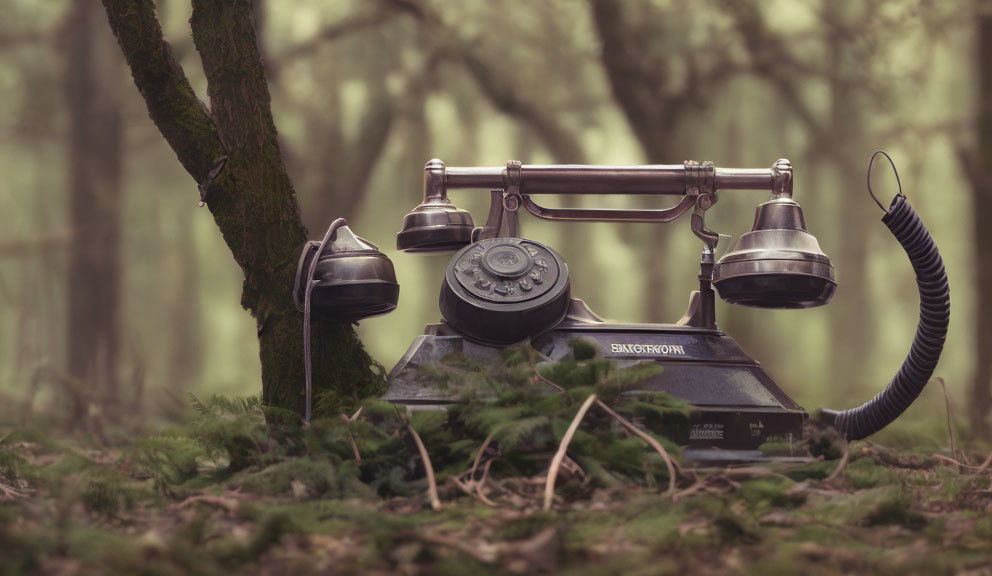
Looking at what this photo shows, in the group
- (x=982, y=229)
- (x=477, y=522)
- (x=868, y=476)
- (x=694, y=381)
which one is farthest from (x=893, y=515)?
(x=982, y=229)

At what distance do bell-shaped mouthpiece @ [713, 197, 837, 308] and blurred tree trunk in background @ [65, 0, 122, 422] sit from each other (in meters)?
3.79

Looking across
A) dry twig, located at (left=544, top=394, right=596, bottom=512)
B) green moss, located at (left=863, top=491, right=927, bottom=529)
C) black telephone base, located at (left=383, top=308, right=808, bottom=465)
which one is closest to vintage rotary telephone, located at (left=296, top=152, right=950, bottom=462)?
black telephone base, located at (left=383, top=308, right=808, bottom=465)

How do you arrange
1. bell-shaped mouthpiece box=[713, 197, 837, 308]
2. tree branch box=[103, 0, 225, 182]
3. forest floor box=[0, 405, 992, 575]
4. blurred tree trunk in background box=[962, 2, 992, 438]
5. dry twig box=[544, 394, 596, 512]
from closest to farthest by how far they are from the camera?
forest floor box=[0, 405, 992, 575] → dry twig box=[544, 394, 596, 512] → bell-shaped mouthpiece box=[713, 197, 837, 308] → tree branch box=[103, 0, 225, 182] → blurred tree trunk in background box=[962, 2, 992, 438]

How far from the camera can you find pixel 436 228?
2230 mm

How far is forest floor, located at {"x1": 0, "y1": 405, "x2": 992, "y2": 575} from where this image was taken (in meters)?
1.10

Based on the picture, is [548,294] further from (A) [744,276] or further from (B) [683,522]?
(B) [683,522]

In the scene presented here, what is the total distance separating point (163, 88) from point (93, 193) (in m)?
3.18

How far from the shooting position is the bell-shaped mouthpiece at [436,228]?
2237 millimetres

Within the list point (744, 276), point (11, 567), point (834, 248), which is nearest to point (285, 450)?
point (11, 567)

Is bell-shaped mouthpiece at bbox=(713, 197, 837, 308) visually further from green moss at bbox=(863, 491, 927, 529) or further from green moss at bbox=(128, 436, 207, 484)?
green moss at bbox=(128, 436, 207, 484)

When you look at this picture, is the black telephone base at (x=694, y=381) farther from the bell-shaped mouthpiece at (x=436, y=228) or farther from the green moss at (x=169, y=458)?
the green moss at (x=169, y=458)

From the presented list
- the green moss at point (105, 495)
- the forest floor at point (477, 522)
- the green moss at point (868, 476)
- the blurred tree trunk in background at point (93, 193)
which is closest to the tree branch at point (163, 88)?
the forest floor at point (477, 522)

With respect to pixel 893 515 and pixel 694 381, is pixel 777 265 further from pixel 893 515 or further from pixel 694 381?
pixel 893 515

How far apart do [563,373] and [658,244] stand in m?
3.25
